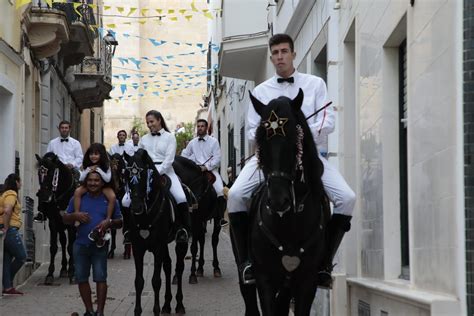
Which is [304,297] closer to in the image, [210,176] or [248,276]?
[248,276]

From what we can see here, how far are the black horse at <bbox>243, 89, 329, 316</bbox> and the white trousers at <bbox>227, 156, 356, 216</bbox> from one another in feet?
0.53

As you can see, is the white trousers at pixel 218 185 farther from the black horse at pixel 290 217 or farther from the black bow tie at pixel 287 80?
the black horse at pixel 290 217

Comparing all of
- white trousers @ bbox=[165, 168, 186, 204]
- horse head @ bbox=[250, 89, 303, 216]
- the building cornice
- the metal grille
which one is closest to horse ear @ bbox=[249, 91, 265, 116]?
horse head @ bbox=[250, 89, 303, 216]

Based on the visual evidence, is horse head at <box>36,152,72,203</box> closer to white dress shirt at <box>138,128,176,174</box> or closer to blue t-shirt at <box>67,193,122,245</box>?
white dress shirt at <box>138,128,176,174</box>

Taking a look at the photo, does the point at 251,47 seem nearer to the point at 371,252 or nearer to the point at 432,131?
the point at 371,252

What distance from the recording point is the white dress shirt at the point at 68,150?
16.5 m

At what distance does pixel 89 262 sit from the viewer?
1066 centimetres

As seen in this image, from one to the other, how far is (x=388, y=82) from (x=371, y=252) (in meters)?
1.91

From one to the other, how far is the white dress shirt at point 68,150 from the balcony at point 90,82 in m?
10.5

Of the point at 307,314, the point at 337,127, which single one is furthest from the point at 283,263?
the point at 337,127

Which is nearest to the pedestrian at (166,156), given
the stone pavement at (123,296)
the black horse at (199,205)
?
the stone pavement at (123,296)

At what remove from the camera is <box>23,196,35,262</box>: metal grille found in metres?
15.8

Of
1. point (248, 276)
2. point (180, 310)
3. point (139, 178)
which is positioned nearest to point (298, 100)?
point (248, 276)

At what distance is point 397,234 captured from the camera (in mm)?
8938
